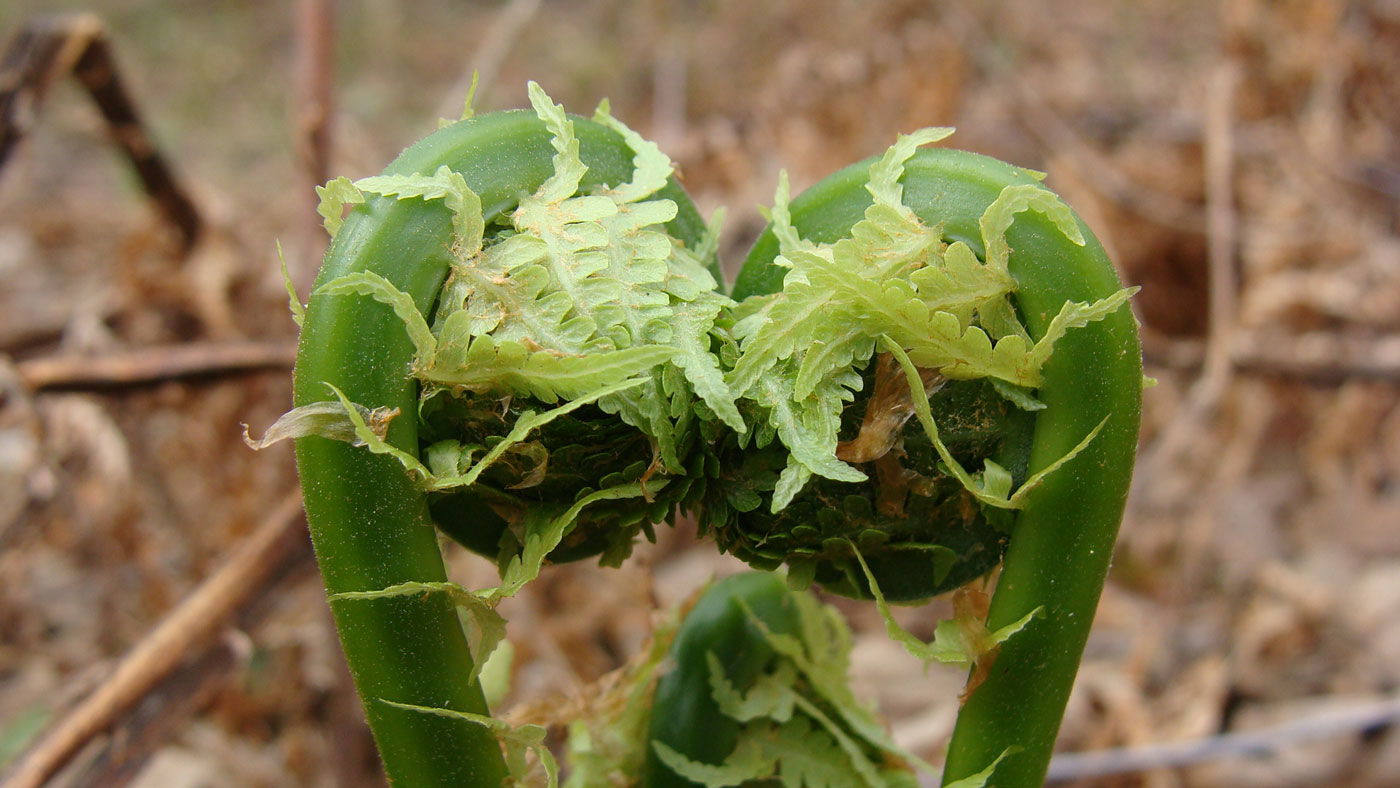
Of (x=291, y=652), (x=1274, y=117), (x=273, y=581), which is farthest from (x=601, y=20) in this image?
(x=273, y=581)

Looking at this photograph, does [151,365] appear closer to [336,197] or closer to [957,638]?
[336,197]

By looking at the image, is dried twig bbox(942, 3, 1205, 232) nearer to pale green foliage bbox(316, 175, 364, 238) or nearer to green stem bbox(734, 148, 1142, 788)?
green stem bbox(734, 148, 1142, 788)

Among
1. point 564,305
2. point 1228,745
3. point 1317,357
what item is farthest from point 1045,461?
point 1317,357

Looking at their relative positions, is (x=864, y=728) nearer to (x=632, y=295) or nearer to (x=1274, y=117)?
(x=632, y=295)

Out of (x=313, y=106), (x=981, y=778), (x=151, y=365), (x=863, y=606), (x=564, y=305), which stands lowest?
(x=981, y=778)

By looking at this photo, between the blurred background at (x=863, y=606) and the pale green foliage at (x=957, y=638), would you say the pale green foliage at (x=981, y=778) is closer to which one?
the pale green foliage at (x=957, y=638)

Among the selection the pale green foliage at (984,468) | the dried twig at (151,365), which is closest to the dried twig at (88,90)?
the dried twig at (151,365)

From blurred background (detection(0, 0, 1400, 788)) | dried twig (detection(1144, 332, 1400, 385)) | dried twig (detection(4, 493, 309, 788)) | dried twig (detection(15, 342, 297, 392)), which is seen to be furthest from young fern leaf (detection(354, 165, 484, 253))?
dried twig (detection(1144, 332, 1400, 385))

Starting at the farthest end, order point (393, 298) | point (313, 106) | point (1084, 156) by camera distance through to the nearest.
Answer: point (1084, 156) < point (313, 106) < point (393, 298)
